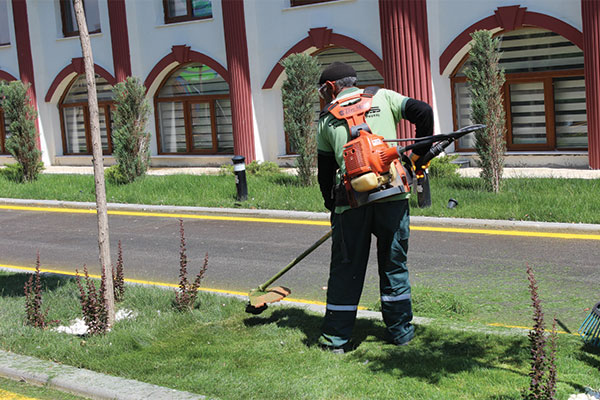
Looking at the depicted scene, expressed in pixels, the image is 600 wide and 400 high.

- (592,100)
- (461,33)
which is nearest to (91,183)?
(461,33)

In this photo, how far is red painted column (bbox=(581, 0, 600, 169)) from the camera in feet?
47.7

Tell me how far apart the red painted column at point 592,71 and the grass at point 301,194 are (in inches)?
86.7

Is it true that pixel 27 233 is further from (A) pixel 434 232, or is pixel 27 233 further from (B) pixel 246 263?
(A) pixel 434 232

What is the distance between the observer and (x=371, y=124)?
5.57m

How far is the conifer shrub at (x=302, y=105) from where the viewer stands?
50.4ft

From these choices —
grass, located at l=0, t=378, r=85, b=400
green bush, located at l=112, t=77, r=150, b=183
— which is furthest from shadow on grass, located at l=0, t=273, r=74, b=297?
green bush, located at l=112, t=77, r=150, b=183

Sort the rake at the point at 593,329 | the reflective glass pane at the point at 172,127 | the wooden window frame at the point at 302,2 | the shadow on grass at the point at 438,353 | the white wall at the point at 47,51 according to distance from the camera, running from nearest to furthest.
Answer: the shadow on grass at the point at 438,353, the rake at the point at 593,329, the wooden window frame at the point at 302,2, the reflective glass pane at the point at 172,127, the white wall at the point at 47,51

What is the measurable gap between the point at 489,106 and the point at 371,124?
310 inches

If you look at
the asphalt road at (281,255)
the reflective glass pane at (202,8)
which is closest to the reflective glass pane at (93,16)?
the reflective glass pane at (202,8)

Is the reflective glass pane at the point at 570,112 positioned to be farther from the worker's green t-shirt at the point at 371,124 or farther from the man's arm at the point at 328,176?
the man's arm at the point at 328,176

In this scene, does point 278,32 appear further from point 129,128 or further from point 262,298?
point 262,298

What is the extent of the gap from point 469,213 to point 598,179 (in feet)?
9.31

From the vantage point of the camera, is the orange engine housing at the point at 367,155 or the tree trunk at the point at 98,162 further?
the tree trunk at the point at 98,162

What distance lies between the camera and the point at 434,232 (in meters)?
10.9
